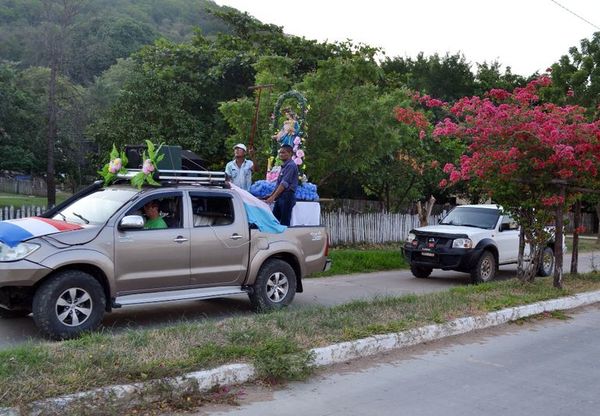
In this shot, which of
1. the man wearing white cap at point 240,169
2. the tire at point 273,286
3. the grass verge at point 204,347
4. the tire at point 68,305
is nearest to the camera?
the grass verge at point 204,347

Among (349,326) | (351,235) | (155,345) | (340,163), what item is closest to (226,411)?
(155,345)

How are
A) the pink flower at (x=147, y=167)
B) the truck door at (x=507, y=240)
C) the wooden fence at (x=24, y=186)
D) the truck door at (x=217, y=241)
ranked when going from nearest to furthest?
the pink flower at (x=147, y=167)
the truck door at (x=217, y=241)
the truck door at (x=507, y=240)
the wooden fence at (x=24, y=186)

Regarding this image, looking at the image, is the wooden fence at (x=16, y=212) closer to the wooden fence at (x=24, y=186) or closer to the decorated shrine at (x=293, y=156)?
the decorated shrine at (x=293, y=156)

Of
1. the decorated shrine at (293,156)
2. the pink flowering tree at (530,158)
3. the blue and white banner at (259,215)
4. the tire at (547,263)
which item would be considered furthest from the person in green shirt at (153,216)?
the tire at (547,263)

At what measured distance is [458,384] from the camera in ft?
20.1

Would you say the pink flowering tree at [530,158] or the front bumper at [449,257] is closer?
the pink flowering tree at [530,158]

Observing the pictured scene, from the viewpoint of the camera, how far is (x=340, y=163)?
53.4 ft

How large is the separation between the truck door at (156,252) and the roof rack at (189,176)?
0.23 meters

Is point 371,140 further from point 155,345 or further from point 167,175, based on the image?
point 155,345

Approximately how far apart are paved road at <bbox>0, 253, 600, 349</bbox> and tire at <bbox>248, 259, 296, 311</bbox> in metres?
0.52

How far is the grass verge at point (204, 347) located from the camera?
200 inches

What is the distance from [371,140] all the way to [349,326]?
920cm

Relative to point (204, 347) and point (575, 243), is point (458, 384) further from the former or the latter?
point (575, 243)

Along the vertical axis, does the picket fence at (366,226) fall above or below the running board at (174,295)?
above
